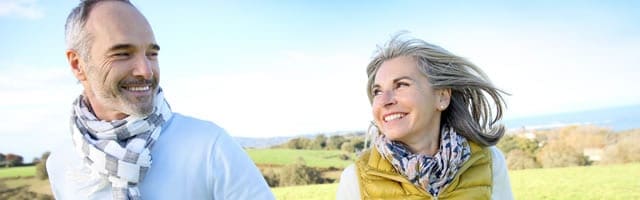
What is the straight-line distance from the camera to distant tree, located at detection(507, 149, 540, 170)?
1196 centimetres

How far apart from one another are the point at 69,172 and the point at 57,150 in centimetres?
21

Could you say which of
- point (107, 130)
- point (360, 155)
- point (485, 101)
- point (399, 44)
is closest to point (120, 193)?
point (107, 130)

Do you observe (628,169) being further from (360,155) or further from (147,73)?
(147,73)

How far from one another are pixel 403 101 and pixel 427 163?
15.1 inches

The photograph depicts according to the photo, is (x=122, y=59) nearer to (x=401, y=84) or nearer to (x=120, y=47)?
(x=120, y=47)

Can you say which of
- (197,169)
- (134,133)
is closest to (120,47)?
(134,133)

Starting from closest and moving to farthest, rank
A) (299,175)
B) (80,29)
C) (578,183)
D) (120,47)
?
1. (120,47)
2. (80,29)
3. (299,175)
4. (578,183)

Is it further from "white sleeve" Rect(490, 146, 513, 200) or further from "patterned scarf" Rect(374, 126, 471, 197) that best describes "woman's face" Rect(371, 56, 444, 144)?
"white sleeve" Rect(490, 146, 513, 200)

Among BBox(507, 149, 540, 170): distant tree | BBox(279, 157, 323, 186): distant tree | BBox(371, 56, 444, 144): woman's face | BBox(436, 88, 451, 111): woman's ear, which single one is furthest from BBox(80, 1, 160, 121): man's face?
BBox(507, 149, 540, 170): distant tree

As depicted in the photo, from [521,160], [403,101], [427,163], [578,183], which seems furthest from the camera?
[521,160]

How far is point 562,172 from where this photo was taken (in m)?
12.0

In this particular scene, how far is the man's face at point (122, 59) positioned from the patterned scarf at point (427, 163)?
52.6 inches

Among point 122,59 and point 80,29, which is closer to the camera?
point 122,59

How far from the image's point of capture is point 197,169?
2258 mm
